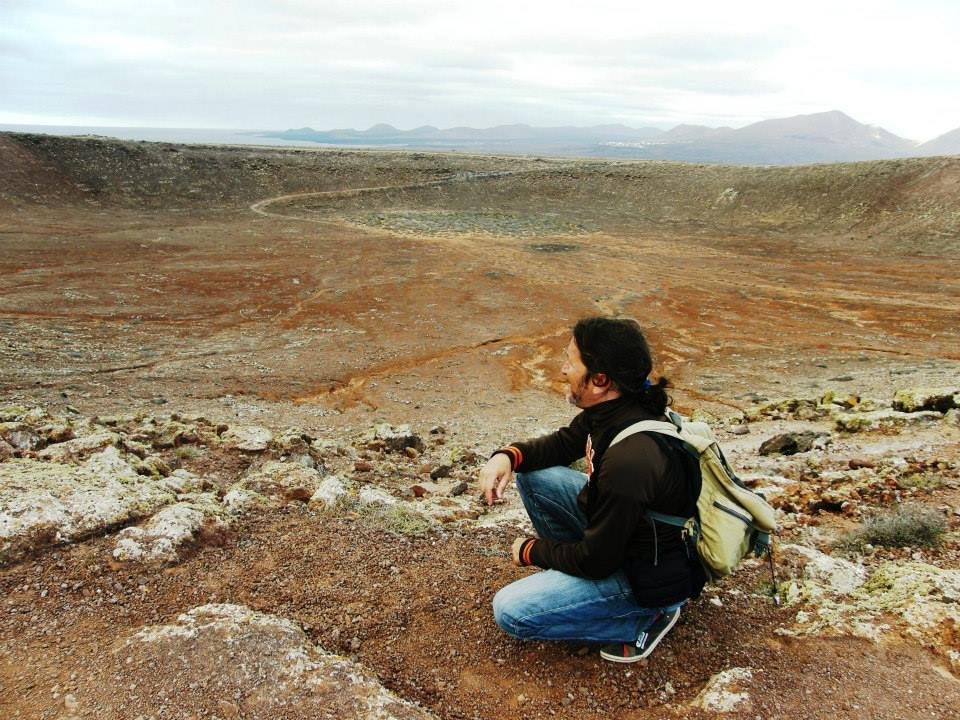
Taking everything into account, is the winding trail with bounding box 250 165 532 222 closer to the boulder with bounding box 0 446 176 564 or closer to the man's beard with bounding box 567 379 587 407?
the boulder with bounding box 0 446 176 564

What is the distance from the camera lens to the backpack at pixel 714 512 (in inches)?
100

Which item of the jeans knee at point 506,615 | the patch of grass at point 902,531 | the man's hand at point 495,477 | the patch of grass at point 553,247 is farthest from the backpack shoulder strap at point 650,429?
the patch of grass at point 553,247

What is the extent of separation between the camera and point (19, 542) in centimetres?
349

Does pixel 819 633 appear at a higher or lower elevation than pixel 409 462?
higher

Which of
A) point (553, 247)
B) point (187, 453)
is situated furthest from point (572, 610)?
point (553, 247)

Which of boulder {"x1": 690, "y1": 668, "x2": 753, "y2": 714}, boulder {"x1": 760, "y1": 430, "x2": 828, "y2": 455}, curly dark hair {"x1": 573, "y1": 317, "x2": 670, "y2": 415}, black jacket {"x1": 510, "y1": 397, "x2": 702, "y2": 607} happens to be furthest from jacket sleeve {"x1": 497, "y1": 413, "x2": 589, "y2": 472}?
boulder {"x1": 760, "y1": 430, "x2": 828, "y2": 455}

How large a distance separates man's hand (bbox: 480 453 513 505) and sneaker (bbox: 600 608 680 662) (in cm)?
85

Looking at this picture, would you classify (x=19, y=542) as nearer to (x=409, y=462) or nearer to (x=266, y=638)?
(x=266, y=638)

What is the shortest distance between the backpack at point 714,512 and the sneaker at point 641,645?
440 mm

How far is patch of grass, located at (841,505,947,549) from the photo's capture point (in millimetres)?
3924

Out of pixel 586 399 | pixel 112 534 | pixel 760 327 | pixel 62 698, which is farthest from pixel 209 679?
pixel 760 327

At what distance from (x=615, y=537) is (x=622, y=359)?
0.73 m

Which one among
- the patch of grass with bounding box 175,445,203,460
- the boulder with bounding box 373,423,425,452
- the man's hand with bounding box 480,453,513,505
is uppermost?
the man's hand with bounding box 480,453,513,505

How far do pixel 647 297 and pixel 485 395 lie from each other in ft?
31.0
